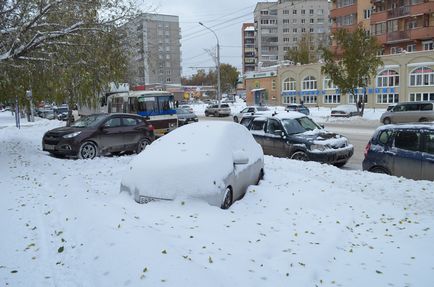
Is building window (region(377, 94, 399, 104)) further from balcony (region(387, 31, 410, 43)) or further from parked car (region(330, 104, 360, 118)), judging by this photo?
parked car (region(330, 104, 360, 118))

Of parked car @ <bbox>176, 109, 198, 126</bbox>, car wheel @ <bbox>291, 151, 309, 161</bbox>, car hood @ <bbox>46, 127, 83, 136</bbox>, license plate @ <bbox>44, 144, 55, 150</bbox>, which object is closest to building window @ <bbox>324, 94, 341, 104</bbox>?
parked car @ <bbox>176, 109, 198, 126</bbox>

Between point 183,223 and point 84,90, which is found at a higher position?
point 84,90

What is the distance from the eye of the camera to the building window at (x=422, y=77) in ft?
137

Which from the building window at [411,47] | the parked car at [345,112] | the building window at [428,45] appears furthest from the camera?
the building window at [411,47]

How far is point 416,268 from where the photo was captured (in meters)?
4.52

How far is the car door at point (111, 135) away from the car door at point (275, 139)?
513cm

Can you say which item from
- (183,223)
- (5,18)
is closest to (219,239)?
(183,223)

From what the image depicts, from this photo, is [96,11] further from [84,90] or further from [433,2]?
[433,2]

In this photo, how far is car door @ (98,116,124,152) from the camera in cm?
→ 1403

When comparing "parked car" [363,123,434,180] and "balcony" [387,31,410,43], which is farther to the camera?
"balcony" [387,31,410,43]

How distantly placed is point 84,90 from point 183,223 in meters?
9.93

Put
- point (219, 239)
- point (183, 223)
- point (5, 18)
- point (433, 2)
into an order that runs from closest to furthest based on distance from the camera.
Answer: point (219, 239), point (183, 223), point (5, 18), point (433, 2)

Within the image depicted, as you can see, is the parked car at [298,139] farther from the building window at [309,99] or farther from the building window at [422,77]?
the building window at [309,99]

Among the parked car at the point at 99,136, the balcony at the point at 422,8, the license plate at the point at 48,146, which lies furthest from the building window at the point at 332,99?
the license plate at the point at 48,146
